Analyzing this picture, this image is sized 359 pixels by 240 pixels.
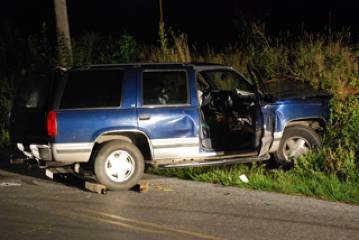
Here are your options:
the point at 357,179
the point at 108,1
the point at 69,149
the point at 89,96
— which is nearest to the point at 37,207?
the point at 69,149

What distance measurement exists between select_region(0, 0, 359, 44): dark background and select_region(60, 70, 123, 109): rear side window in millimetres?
6992

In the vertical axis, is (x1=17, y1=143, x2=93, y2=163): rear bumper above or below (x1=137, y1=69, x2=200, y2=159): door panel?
below

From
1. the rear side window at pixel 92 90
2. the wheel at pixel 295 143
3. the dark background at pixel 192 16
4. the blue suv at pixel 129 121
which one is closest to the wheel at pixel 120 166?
the blue suv at pixel 129 121

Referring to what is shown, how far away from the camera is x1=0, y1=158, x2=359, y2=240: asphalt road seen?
7.31 meters

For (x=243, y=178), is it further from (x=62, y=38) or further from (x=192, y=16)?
(x=192, y=16)

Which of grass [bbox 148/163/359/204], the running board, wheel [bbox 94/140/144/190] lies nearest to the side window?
wheel [bbox 94/140/144/190]

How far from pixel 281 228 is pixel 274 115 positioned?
2982 mm

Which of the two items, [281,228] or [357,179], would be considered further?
[357,179]

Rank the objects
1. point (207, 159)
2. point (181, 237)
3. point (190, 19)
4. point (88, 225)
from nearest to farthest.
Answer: point (181, 237) < point (88, 225) < point (207, 159) < point (190, 19)

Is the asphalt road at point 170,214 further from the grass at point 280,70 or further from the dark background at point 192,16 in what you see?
the dark background at point 192,16

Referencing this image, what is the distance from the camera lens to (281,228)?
7.47 meters

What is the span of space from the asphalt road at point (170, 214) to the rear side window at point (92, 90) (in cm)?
123

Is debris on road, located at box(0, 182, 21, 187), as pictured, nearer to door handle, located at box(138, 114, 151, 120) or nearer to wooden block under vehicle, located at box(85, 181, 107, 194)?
wooden block under vehicle, located at box(85, 181, 107, 194)

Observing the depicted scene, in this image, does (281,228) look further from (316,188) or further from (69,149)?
(69,149)
